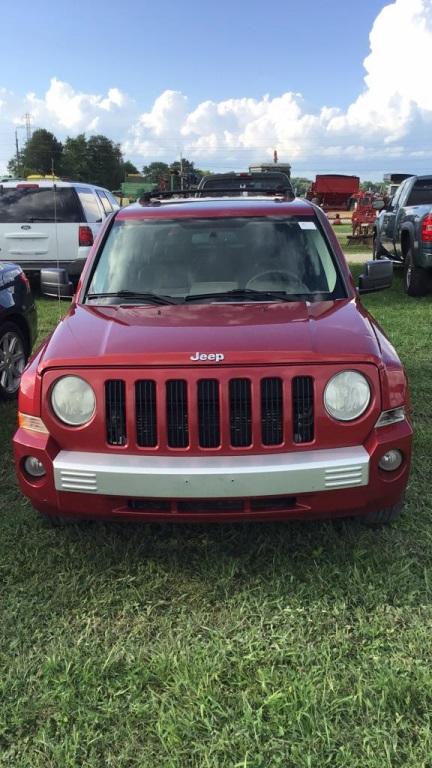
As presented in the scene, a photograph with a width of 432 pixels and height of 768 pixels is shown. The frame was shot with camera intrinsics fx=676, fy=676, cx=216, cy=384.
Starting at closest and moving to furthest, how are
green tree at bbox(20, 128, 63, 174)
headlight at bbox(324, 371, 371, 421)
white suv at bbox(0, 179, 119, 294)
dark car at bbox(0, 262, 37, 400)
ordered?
headlight at bbox(324, 371, 371, 421) → dark car at bbox(0, 262, 37, 400) → white suv at bbox(0, 179, 119, 294) → green tree at bbox(20, 128, 63, 174)

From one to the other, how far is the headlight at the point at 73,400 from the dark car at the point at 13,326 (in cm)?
299

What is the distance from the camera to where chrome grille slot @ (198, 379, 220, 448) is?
2.91 meters

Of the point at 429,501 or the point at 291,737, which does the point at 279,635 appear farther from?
Answer: the point at 429,501

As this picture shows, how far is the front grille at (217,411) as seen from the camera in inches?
114

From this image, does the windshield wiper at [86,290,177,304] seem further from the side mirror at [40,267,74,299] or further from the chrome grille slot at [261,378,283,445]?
the chrome grille slot at [261,378,283,445]

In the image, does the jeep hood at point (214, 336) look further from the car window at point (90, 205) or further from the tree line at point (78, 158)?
the tree line at point (78, 158)

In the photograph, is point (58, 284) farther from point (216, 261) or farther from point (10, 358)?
point (10, 358)

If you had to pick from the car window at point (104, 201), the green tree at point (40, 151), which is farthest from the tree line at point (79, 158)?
the car window at point (104, 201)

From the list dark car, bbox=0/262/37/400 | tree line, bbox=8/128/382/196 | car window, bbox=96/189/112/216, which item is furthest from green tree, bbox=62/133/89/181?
dark car, bbox=0/262/37/400

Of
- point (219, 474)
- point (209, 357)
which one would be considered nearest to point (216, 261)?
point (209, 357)

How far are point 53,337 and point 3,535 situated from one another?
1123 millimetres

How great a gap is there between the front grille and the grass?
715mm

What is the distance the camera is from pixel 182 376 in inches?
114

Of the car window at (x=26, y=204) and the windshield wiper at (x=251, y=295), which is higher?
the car window at (x=26, y=204)
